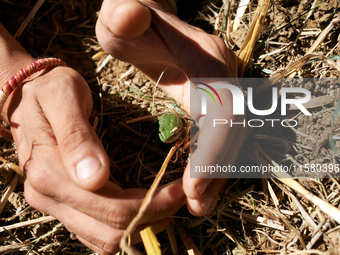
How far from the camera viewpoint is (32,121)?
1910 millimetres

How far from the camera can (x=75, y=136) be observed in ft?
5.45

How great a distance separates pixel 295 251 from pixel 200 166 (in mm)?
696

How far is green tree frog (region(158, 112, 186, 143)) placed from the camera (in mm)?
2056

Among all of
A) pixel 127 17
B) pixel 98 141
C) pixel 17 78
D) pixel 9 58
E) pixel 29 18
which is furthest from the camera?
pixel 29 18

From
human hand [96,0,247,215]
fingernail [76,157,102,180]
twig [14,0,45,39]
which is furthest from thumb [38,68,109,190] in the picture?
twig [14,0,45,39]

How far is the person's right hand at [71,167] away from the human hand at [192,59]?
19cm

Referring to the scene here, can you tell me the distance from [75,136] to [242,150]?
101 cm

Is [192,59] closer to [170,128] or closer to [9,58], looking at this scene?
[170,128]

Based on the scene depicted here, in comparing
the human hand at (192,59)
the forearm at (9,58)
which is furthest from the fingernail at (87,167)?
the forearm at (9,58)

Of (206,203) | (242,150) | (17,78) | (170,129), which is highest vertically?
(17,78)

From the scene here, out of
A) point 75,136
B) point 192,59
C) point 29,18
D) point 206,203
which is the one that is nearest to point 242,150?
point 206,203

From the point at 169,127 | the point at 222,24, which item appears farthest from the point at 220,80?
the point at 222,24

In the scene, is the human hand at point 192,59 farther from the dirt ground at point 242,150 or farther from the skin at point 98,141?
the dirt ground at point 242,150

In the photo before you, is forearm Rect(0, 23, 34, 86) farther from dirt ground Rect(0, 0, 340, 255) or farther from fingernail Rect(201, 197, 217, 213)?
fingernail Rect(201, 197, 217, 213)
